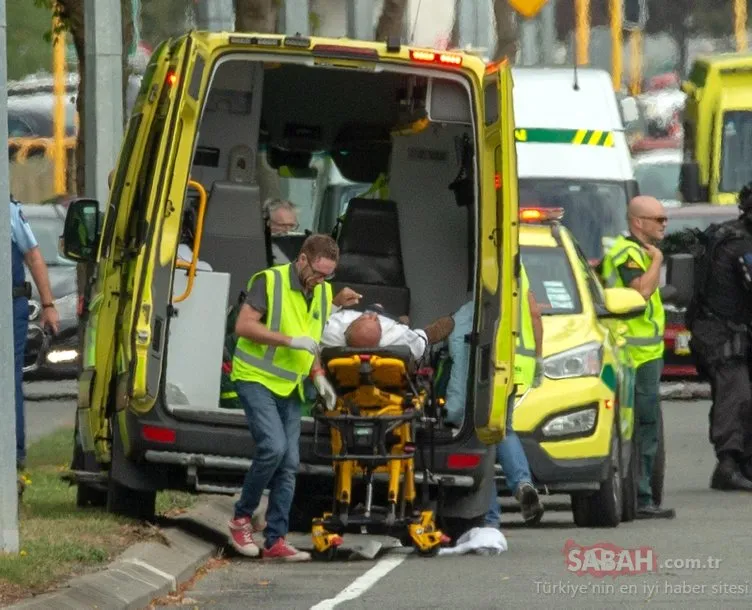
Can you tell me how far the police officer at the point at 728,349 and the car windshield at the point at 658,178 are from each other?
882 inches

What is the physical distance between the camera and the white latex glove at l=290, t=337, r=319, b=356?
11.2 m

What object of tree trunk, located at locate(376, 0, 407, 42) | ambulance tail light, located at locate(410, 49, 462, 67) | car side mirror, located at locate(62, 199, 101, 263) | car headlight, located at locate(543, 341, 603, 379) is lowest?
car headlight, located at locate(543, 341, 603, 379)

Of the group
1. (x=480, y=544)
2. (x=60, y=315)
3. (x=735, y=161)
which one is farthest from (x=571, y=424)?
(x=735, y=161)

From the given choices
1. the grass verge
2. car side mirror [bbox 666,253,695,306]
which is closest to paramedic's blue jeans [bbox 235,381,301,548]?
the grass verge

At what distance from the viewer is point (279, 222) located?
1360cm

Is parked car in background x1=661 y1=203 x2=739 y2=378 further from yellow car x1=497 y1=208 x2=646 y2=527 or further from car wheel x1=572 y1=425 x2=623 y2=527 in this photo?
car wheel x1=572 y1=425 x2=623 y2=527

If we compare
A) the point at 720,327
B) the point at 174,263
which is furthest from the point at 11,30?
the point at 174,263

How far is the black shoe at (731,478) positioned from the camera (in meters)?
15.3

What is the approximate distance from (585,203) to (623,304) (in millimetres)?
9689

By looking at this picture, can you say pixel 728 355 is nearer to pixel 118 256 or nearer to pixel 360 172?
pixel 360 172

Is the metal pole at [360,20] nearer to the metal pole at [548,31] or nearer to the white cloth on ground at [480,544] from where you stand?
the metal pole at [548,31]

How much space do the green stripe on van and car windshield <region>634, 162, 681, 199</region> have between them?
14.6m

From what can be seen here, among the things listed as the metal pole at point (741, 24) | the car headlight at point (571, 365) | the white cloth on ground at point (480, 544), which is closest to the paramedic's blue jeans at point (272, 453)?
the white cloth on ground at point (480, 544)

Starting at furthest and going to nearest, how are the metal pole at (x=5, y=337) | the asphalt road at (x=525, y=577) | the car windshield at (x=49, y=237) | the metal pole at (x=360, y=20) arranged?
the metal pole at (x=360, y=20), the car windshield at (x=49, y=237), the metal pole at (x=5, y=337), the asphalt road at (x=525, y=577)
